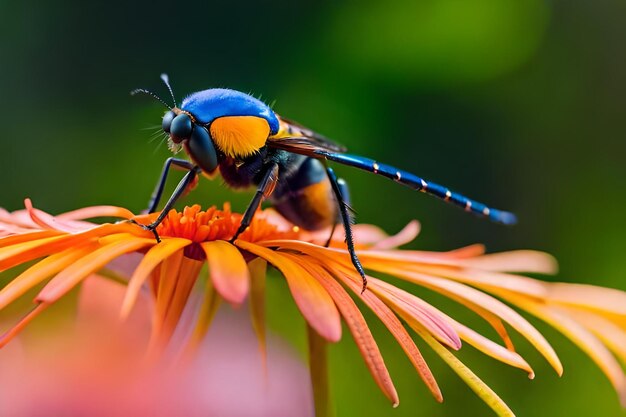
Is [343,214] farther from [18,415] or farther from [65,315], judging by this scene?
[65,315]

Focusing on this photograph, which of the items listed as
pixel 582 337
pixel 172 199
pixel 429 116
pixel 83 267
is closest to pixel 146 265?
pixel 83 267

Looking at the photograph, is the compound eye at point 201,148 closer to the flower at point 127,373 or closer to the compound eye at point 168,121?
the compound eye at point 168,121

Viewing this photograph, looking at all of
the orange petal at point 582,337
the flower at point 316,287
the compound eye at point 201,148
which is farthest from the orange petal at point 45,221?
the orange petal at point 582,337

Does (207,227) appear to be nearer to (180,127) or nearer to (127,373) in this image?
(180,127)

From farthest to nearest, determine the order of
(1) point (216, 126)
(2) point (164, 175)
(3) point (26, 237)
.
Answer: (2) point (164, 175) → (1) point (216, 126) → (3) point (26, 237)

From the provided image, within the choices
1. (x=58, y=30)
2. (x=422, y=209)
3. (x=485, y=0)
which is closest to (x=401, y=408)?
(x=422, y=209)

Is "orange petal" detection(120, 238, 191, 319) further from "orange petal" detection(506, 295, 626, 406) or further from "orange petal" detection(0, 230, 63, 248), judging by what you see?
"orange petal" detection(506, 295, 626, 406)
